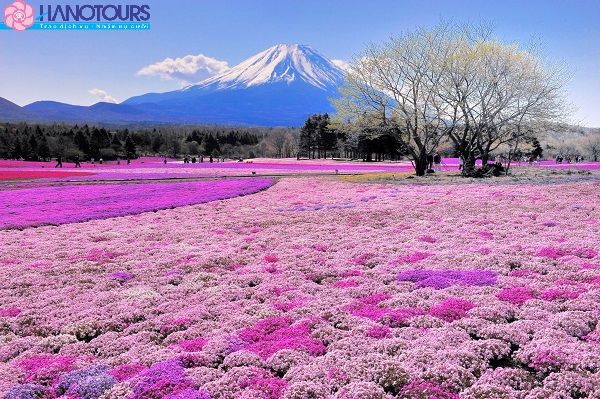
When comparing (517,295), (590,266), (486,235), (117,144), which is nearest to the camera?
(517,295)

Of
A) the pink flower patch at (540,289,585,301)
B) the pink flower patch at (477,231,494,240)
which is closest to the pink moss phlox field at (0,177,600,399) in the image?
the pink flower patch at (540,289,585,301)

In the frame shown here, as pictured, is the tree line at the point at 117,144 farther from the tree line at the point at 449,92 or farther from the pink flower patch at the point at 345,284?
the pink flower patch at the point at 345,284

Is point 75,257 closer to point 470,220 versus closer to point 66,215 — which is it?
point 66,215

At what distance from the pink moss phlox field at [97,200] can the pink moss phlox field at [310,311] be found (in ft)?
14.9

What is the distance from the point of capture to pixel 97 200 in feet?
97.7

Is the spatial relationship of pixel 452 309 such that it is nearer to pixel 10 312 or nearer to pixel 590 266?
pixel 590 266

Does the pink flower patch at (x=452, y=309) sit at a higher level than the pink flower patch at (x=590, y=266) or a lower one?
lower

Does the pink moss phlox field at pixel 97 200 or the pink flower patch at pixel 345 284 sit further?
the pink moss phlox field at pixel 97 200

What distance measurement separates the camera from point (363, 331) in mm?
7750

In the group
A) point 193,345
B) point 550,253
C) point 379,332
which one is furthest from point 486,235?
point 193,345

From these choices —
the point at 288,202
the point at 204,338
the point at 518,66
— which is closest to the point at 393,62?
the point at 518,66

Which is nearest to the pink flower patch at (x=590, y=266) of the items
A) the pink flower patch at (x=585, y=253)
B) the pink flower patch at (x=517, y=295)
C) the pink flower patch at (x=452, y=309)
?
the pink flower patch at (x=585, y=253)

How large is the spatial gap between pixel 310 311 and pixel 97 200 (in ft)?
85.8

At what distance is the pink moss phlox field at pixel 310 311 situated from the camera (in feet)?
20.1
